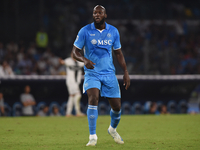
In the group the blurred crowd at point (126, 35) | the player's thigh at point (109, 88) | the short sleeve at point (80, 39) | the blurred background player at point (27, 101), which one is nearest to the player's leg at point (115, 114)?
the player's thigh at point (109, 88)

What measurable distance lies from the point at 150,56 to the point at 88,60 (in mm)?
10590

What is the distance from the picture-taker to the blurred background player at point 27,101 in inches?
540

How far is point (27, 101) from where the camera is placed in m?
13.7

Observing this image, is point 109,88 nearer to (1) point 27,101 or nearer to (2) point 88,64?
(2) point 88,64

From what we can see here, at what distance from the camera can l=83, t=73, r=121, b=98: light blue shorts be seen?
5.71 meters

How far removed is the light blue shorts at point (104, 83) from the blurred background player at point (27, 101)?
27.1ft

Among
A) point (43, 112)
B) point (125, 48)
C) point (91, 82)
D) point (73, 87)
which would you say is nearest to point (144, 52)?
point (125, 48)

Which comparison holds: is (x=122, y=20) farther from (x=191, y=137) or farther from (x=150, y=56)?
(x=191, y=137)

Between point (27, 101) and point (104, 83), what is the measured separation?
8.51 m

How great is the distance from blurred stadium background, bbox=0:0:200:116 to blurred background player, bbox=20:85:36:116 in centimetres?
37

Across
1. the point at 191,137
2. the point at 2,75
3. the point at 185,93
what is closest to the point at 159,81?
the point at 185,93

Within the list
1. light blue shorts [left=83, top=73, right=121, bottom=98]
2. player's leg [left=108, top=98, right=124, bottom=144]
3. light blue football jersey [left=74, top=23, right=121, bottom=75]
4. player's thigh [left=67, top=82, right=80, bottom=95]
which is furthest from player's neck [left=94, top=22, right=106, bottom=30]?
player's thigh [left=67, top=82, right=80, bottom=95]

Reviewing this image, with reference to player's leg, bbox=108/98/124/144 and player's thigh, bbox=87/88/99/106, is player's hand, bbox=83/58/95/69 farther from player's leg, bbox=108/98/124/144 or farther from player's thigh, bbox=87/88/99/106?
player's leg, bbox=108/98/124/144

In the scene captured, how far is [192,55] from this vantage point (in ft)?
59.8
